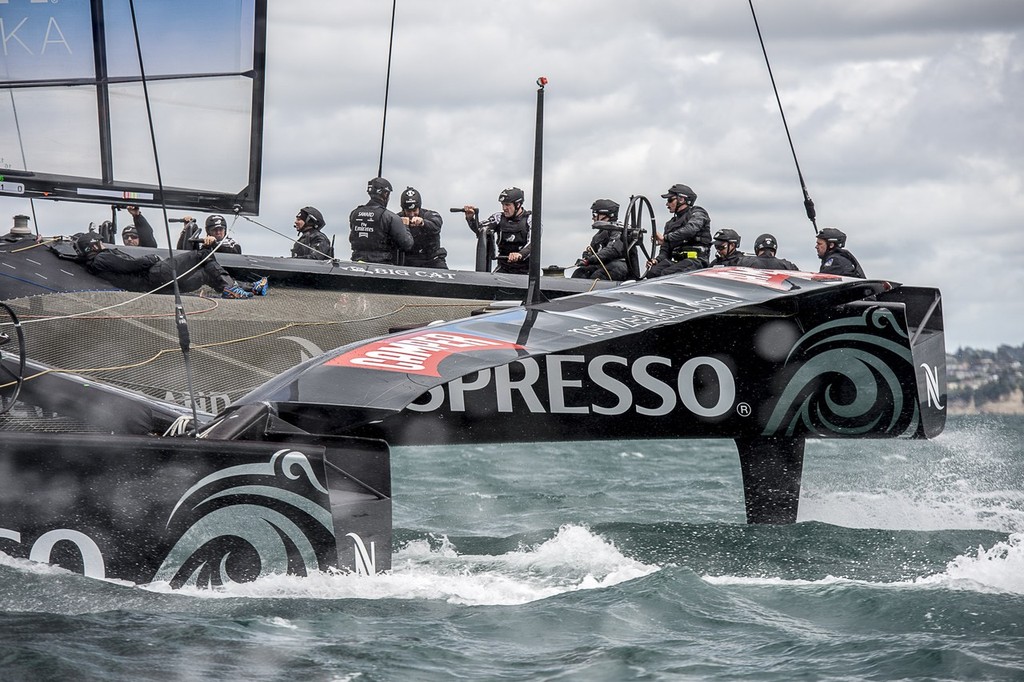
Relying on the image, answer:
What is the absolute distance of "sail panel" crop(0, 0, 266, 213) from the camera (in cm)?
691

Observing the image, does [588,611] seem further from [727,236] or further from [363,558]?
[727,236]

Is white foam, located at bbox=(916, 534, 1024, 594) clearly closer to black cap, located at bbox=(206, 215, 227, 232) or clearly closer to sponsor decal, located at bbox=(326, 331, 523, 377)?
sponsor decal, located at bbox=(326, 331, 523, 377)

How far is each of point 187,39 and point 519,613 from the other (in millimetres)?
4192

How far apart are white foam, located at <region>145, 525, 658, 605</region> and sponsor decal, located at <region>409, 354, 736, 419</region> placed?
64cm

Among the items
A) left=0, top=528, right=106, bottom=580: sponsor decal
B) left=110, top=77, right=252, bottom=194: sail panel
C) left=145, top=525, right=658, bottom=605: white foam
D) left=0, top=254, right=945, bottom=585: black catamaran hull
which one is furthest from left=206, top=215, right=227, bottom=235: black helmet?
left=0, top=528, right=106, bottom=580: sponsor decal

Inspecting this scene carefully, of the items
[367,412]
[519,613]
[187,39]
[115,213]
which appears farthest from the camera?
[115,213]

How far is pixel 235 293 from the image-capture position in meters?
6.67

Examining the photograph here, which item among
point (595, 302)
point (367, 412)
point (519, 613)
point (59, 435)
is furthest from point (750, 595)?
point (59, 435)

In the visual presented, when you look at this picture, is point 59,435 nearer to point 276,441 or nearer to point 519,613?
point 276,441

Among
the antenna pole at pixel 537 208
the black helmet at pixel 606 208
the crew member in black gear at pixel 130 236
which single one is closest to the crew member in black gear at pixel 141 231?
the crew member in black gear at pixel 130 236

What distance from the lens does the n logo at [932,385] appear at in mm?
6000

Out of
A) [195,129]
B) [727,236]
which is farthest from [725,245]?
[195,129]

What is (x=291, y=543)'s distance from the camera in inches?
162

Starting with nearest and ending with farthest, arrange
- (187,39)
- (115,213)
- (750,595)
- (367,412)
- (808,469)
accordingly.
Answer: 1. (367,412)
2. (750,595)
3. (187,39)
4. (115,213)
5. (808,469)
